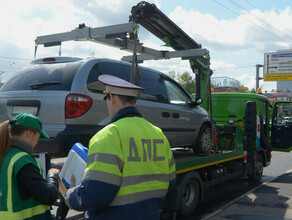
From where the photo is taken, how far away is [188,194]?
5574 mm

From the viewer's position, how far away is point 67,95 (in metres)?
3.84

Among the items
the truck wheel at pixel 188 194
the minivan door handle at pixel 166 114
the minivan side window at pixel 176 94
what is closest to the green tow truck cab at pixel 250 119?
the minivan side window at pixel 176 94

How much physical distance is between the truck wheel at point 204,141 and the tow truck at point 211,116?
0.46ft

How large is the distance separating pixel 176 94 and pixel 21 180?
4078 mm

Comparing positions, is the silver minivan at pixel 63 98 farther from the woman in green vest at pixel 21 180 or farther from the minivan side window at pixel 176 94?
the woman in green vest at pixel 21 180

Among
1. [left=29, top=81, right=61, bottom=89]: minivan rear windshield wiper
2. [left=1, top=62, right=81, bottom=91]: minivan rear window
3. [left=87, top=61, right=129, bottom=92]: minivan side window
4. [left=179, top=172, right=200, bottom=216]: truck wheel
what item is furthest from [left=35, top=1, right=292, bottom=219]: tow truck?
[left=29, top=81, right=61, bottom=89]: minivan rear windshield wiper

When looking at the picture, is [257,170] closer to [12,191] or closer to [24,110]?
[24,110]

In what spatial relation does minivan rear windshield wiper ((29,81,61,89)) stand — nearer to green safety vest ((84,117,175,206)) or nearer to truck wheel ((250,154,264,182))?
green safety vest ((84,117,175,206))

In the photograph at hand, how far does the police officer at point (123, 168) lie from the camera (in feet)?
5.77

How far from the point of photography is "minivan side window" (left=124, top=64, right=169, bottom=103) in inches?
195

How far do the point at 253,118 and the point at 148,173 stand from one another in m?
6.33

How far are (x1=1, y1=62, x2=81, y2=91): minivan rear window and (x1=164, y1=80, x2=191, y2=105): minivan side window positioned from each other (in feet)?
6.73

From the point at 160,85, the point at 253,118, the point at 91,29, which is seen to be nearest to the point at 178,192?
the point at 160,85

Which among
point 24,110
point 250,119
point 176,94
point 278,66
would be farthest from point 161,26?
point 278,66
